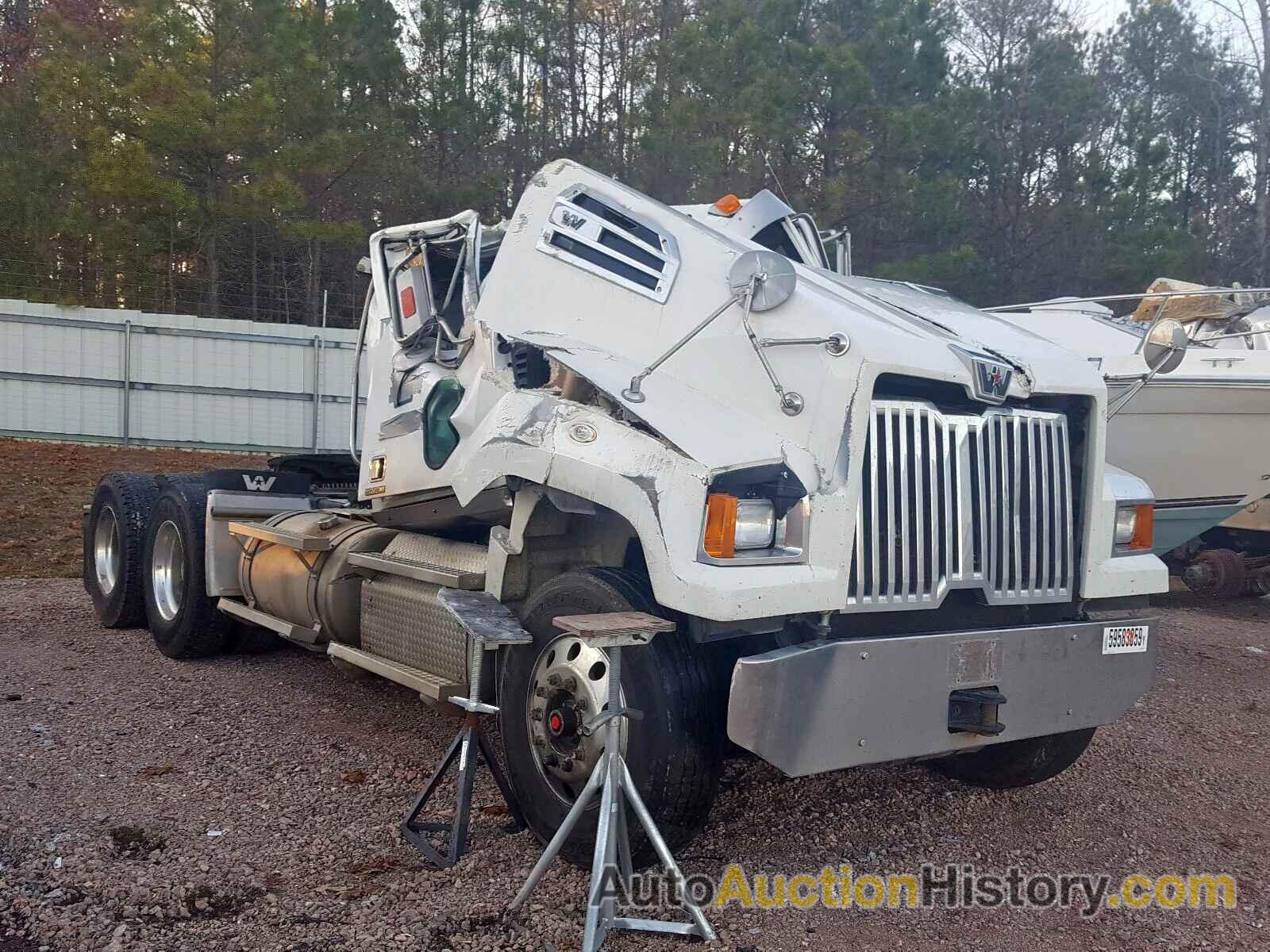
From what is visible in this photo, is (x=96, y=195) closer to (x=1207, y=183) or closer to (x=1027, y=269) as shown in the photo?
(x=1027, y=269)

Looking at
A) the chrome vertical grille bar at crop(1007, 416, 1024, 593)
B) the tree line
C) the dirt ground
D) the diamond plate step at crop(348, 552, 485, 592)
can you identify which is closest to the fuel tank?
the diamond plate step at crop(348, 552, 485, 592)

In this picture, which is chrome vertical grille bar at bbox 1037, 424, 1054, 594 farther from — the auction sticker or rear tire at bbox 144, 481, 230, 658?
rear tire at bbox 144, 481, 230, 658

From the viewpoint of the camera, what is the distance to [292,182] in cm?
1827

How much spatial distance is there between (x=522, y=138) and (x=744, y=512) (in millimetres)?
18150

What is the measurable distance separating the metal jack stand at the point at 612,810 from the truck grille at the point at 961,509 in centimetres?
82

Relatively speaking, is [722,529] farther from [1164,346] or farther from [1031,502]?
[1164,346]

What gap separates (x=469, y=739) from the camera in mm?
4273

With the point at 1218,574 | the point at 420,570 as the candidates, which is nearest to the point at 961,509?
the point at 420,570

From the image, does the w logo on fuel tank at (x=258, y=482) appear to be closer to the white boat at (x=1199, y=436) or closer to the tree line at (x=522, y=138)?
the white boat at (x=1199, y=436)

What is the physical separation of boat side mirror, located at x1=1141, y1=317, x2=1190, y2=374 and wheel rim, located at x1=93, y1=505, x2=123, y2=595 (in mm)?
6415

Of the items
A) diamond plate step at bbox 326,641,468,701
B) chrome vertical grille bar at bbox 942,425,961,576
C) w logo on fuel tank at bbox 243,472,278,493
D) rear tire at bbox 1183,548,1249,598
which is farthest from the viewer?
rear tire at bbox 1183,548,1249,598

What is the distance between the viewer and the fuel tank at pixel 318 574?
19.3 ft

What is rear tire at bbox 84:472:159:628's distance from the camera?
8078 mm

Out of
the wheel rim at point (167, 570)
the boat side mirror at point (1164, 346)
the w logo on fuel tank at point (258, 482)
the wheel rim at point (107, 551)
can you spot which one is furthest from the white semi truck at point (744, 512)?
the wheel rim at point (107, 551)
